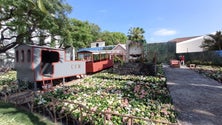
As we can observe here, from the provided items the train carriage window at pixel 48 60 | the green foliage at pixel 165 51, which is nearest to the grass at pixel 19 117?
the train carriage window at pixel 48 60

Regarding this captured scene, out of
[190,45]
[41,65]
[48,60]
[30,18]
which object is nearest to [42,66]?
[41,65]

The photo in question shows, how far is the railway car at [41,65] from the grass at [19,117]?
2565 millimetres

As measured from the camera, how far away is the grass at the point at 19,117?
207 inches

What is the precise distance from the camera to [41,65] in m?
9.08

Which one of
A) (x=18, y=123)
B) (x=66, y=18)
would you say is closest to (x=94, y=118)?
(x=18, y=123)

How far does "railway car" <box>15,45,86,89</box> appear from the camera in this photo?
Result: 28.5 feet

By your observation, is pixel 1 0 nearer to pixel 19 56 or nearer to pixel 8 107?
pixel 19 56

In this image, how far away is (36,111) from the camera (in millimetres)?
6293

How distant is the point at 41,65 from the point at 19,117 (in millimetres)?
3869

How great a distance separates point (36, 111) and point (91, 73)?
8.42m

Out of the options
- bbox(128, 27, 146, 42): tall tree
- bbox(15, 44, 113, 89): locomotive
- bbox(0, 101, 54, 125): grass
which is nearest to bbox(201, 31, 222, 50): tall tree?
bbox(128, 27, 146, 42): tall tree

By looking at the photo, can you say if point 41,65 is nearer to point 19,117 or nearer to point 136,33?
point 19,117

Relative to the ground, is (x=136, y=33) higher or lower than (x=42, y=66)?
higher

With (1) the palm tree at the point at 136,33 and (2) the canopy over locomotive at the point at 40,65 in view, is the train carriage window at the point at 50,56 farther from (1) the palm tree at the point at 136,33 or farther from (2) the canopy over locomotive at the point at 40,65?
(1) the palm tree at the point at 136,33
